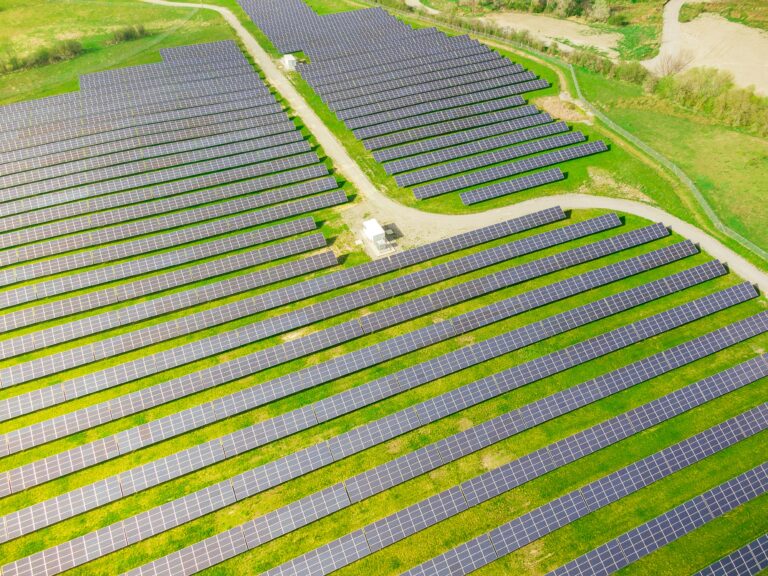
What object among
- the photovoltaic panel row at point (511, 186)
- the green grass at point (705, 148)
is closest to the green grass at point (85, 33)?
the photovoltaic panel row at point (511, 186)

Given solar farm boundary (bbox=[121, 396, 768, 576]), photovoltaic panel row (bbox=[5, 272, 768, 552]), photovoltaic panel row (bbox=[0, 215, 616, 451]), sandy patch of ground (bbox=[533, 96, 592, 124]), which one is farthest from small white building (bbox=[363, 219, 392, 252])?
sandy patch of ground (bbox=[533, 96, 592, 124])

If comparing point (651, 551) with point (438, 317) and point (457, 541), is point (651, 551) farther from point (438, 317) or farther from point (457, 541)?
point (438, 317)

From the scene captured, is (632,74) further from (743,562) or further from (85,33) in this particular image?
(85,33)

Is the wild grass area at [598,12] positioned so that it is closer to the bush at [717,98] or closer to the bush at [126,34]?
the bush at [717,98]

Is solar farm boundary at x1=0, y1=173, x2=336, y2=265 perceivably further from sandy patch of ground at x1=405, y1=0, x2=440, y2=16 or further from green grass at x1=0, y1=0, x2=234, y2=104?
sandy patch of ground at x1=405, y1=0, x2=440, y2=16

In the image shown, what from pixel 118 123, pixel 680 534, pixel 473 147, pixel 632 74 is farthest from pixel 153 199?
pixel 632 74
